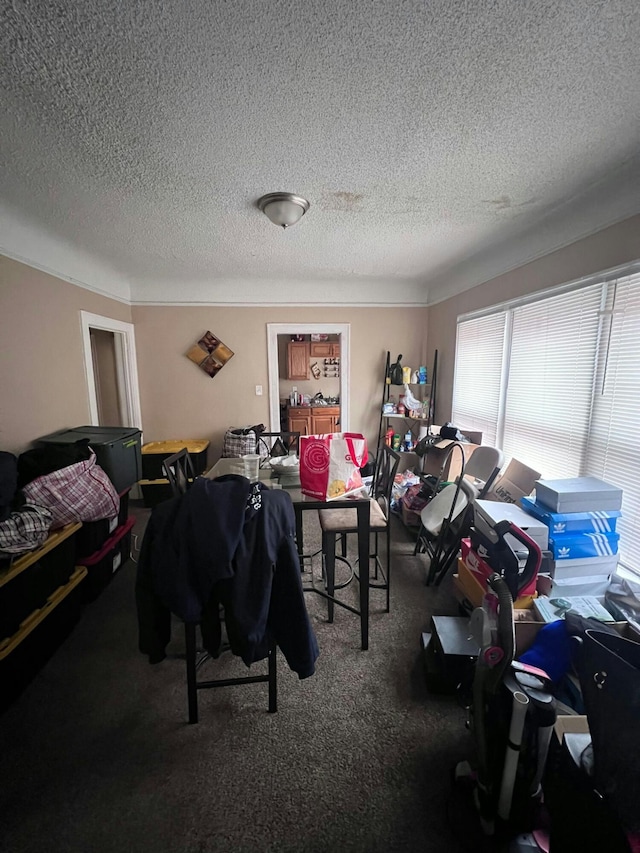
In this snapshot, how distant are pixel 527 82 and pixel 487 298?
2.02 m

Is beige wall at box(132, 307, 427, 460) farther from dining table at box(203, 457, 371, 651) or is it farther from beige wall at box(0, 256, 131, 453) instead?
dining table at box(203, 457, 371, 651)

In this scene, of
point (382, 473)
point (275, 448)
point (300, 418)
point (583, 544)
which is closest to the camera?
point (583, 544)

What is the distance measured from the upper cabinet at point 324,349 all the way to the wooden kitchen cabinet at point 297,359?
0.47ft

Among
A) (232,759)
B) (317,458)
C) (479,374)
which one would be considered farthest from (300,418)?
(232,759)

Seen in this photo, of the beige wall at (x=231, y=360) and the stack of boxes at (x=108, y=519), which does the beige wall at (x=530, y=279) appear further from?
the stack of boxes at (x=108, y=519)

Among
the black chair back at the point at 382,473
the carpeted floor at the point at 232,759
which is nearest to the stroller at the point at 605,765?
the carpeted floor at the point at 232,759

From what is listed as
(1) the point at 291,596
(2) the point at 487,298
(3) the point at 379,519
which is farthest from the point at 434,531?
(2) the point at 487,298

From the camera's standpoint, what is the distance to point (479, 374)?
129 inches

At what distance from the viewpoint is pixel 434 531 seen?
2533mm

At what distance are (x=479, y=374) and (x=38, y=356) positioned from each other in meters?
3.67

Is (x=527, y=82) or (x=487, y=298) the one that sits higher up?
(x=527, y=82)

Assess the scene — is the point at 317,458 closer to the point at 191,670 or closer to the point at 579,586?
the point at 191,670

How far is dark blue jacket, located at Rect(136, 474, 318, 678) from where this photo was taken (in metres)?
1.21

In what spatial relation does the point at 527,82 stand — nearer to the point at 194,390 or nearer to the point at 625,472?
the point at 625,472
